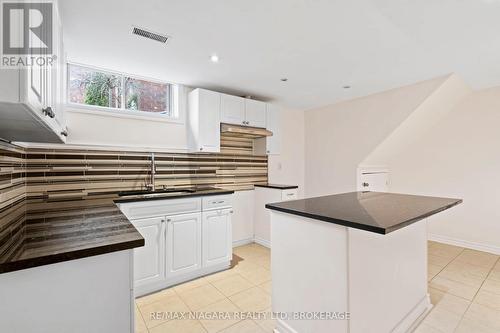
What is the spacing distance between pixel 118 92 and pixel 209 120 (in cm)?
107

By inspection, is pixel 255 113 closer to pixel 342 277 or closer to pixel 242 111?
pixel 242 111

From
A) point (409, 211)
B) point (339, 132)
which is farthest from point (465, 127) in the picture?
point (409, 211)

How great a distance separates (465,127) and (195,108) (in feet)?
12.6

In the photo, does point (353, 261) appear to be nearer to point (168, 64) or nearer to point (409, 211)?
point (409, 211)

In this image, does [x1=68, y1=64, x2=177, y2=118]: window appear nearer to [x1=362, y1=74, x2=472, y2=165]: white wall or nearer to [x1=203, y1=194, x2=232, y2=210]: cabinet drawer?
[x1=203, y1=194, x2=232, y2=210]: cabinet drawer

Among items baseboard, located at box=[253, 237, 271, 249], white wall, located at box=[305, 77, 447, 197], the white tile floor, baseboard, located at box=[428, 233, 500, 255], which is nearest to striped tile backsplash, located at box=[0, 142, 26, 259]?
the white tile floor

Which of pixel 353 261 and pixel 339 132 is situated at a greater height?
pixel 339 132

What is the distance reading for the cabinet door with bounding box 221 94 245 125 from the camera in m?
3.10

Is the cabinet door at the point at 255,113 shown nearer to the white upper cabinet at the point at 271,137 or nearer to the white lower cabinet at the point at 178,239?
the white upper cabinet at the point at 271,137

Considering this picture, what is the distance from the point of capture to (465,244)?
3.52 metres

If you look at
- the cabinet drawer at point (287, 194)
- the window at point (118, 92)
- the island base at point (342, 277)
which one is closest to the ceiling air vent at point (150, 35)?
the window at point (118, 92)

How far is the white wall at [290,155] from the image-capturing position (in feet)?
13.6

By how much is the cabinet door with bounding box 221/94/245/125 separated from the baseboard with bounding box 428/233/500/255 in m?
3.56

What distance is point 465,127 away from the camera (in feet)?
11.5
